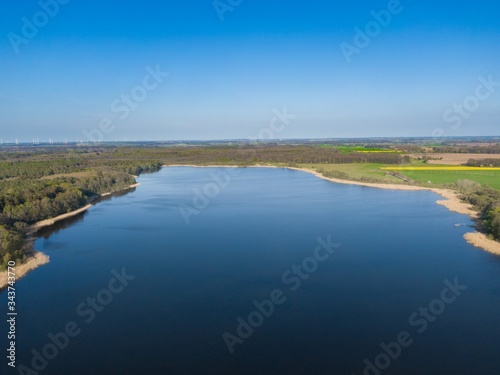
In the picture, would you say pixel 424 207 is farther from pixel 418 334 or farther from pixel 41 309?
pixel 41 309

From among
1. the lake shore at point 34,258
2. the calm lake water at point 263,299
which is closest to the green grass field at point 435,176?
the calm lake water at point 263,299

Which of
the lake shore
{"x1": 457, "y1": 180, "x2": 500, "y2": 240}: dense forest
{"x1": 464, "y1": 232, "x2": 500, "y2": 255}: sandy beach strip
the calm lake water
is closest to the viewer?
the calm lake water

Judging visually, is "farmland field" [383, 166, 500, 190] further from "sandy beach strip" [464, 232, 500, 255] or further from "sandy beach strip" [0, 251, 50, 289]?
"sandy beach strip" [0, 251, 50, 289]

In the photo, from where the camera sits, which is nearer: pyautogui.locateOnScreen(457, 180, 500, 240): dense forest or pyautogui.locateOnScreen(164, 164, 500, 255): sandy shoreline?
pyautogui.locateOnScreen(164, 164, 500, 255): sandy shoreline

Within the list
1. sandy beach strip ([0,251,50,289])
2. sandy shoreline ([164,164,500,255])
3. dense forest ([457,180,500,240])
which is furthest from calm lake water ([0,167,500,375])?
dense forest ([457,180,500,240])

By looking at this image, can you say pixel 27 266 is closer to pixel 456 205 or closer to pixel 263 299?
pixel 263 299

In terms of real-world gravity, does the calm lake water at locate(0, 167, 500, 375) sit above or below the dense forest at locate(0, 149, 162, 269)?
below
